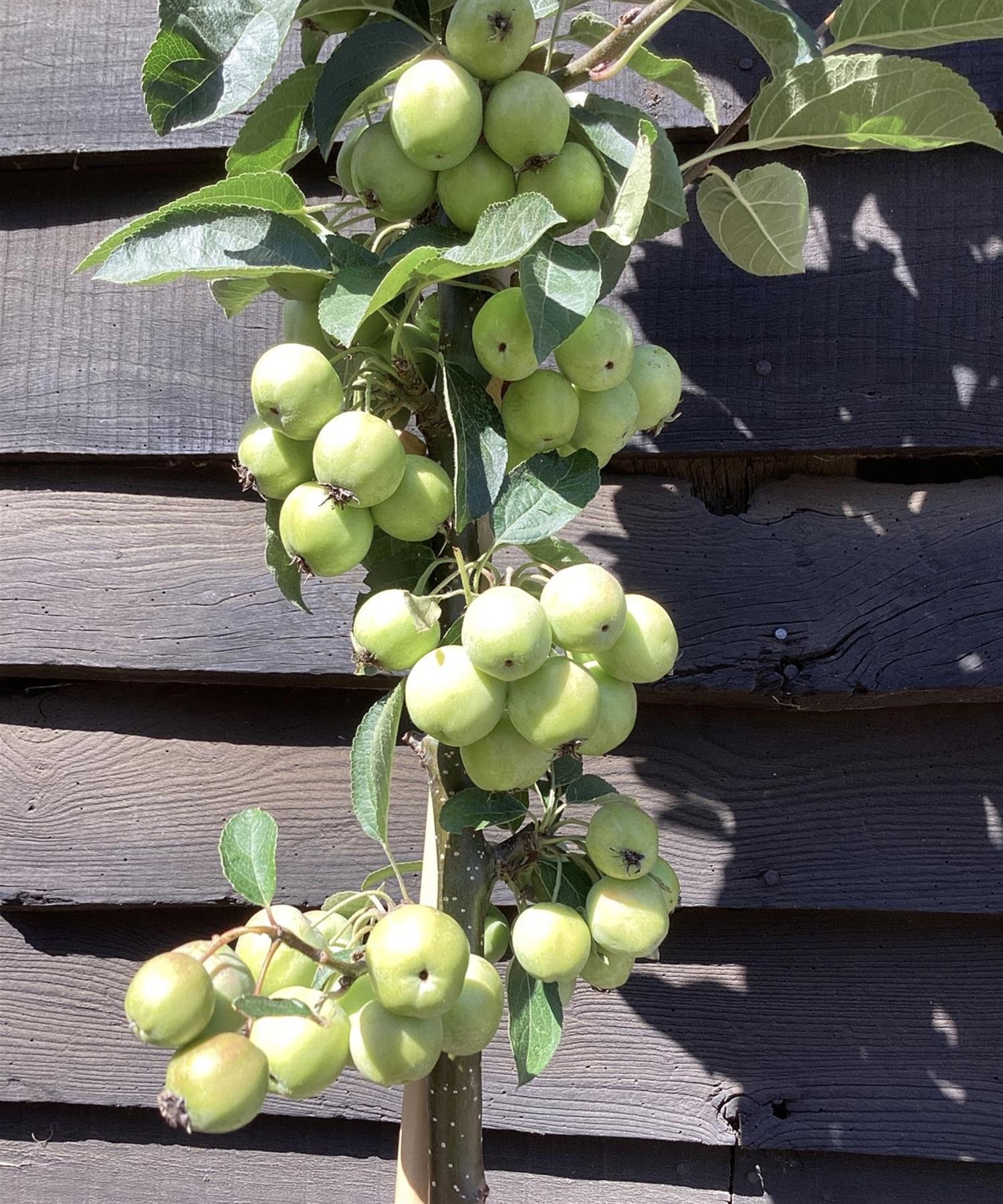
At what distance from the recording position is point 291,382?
0.53m

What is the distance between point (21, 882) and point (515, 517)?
0.80 meters

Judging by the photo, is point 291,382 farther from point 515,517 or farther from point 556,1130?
point 556,1130

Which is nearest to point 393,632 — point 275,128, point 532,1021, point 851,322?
point 532,1021

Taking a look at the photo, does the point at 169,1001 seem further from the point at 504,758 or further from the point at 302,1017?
the point at 504,758

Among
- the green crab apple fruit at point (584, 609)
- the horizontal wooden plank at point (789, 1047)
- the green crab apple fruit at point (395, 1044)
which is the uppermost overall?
the green crab apple fruit at point (584, 609)

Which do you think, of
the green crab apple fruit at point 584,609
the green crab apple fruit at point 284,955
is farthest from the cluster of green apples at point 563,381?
the green crab apple fruit at point 284,955

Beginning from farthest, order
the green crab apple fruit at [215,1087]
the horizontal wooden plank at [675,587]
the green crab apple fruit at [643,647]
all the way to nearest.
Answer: the horizontal wooden plank at [675,587], the green crab apple fruit at [643,647], the green crab apple fruit at [215,1087]

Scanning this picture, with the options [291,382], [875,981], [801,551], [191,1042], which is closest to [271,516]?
[291,382]

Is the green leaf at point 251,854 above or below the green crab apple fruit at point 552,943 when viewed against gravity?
above

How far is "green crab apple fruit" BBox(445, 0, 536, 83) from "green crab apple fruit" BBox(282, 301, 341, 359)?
0.16 m

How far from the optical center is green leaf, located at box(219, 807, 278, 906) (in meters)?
0.57

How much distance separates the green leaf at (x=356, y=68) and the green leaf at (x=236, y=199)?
66mm

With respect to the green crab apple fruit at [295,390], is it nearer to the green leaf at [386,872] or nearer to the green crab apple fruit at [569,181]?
the green crab apple fruit at [569,181]

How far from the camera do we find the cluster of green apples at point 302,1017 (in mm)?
453
